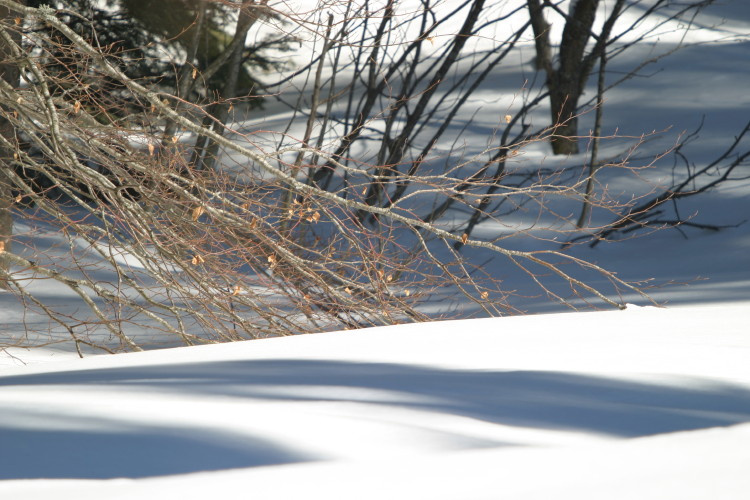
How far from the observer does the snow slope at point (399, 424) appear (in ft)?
2.68

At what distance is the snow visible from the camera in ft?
2.69

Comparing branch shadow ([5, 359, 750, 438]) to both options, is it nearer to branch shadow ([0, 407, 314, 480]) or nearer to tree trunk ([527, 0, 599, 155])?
branch shadow ([0, 407, 314, 480])

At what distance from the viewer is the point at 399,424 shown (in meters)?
1.03

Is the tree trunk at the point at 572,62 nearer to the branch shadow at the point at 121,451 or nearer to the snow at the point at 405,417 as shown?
the snow at the point at 405,417

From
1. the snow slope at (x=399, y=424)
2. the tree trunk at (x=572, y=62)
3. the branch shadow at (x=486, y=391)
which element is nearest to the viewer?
the snow slope at (x=399, y=424)

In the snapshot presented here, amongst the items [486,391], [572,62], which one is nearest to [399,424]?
[486,391]

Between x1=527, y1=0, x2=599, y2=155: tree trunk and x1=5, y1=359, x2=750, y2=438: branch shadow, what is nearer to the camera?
x1=5, y1=359, x2=750, y2=438: branch shadow

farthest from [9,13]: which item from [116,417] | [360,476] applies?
[360,476]

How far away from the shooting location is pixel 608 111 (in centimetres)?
934

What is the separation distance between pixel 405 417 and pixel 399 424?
46 mm

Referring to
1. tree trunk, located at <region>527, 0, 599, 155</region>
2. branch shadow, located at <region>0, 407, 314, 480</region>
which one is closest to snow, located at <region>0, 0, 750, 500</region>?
branch shadow, located at <region>0, 407, 314, 480</region>

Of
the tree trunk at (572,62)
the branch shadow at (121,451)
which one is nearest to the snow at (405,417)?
the branch shadow at (121,451)

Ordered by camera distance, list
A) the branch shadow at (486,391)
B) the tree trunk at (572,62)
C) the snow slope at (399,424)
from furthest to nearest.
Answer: the tree trunk at (572,62)
the branch shadow at (486,391)
the snow slope at (399,424)

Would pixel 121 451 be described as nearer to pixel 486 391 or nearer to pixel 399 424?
pixel 399 424
